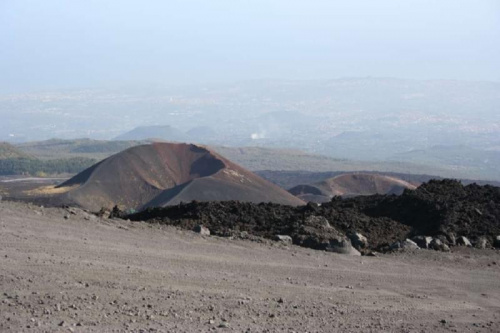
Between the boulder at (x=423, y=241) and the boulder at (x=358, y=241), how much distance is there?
1.11 meters

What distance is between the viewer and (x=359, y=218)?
18281 millimetres

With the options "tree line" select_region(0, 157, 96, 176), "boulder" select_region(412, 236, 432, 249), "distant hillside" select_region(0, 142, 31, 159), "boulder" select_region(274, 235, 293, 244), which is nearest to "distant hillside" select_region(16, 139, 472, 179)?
"distant hillside" select_region(0, 142, 31, 159)

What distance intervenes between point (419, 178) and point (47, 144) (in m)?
59.4

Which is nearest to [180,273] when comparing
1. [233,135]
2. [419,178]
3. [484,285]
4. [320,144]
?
[484,285]

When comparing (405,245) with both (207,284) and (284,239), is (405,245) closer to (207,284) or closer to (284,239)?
(284,239)

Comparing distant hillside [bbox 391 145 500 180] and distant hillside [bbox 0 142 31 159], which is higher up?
distant hillside [bbox 391 145 500 180]

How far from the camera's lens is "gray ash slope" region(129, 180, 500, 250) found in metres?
16.5

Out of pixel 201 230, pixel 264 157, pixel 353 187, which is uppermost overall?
pixel 201 230

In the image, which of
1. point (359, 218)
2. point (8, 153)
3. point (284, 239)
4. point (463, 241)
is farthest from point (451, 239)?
point (8, 153)

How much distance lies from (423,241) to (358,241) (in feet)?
4.67

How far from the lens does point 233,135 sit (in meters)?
180

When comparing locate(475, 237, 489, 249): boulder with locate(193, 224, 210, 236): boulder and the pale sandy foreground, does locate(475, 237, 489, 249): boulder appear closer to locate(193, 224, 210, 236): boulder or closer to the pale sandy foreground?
the pale sandy foreground

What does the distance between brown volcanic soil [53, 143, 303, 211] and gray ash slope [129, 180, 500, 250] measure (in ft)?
51.7

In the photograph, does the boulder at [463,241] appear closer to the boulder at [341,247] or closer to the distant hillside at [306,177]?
the boulder at [341,247]
